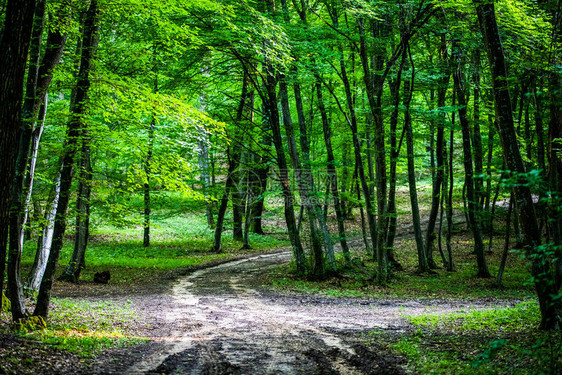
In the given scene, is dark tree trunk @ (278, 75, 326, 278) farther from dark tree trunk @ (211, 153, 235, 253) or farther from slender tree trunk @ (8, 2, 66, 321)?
slender tree trunk @ (8, 2, 66, 321)

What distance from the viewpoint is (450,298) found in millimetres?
12609

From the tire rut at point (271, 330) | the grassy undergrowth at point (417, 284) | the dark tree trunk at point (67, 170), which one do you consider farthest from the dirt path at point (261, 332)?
the dark tree trunk at point (67, 170)

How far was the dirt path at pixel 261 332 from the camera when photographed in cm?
567

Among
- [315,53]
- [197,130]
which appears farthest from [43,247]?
[315,53]

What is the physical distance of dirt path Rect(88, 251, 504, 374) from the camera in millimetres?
5668

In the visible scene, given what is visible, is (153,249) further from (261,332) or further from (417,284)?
(261,332)

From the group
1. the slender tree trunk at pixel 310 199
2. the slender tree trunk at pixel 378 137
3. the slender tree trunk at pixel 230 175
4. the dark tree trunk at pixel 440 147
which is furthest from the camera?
the slender tree trunk at pixel 230 175

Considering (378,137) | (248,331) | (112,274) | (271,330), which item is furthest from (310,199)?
(112,274)

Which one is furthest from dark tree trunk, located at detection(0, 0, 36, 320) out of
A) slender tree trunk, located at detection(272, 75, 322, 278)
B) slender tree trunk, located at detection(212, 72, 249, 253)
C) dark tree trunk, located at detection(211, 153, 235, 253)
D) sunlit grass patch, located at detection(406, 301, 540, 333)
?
dark tree trunk, located at detection(211, 153, 235, 253)

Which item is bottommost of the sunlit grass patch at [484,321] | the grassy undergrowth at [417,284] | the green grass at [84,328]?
the grassy undergrowth at [417,284]

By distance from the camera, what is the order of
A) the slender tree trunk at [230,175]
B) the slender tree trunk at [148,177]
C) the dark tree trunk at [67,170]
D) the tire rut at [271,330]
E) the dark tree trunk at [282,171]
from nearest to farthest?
the tire rut at [271,330] → the dark tree trunk at [67,170] → the slender tree trunk at [148,177] → the dark tree trunk at [282,171] → the slender tree trunk at [230,175]

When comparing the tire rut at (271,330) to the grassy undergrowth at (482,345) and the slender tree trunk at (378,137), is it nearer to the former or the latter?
the grassy undergrowth at (482,345)

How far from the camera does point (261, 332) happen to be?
7.95m

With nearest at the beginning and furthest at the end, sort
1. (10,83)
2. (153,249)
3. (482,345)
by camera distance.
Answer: (10,83), (482,345), (153,249)
